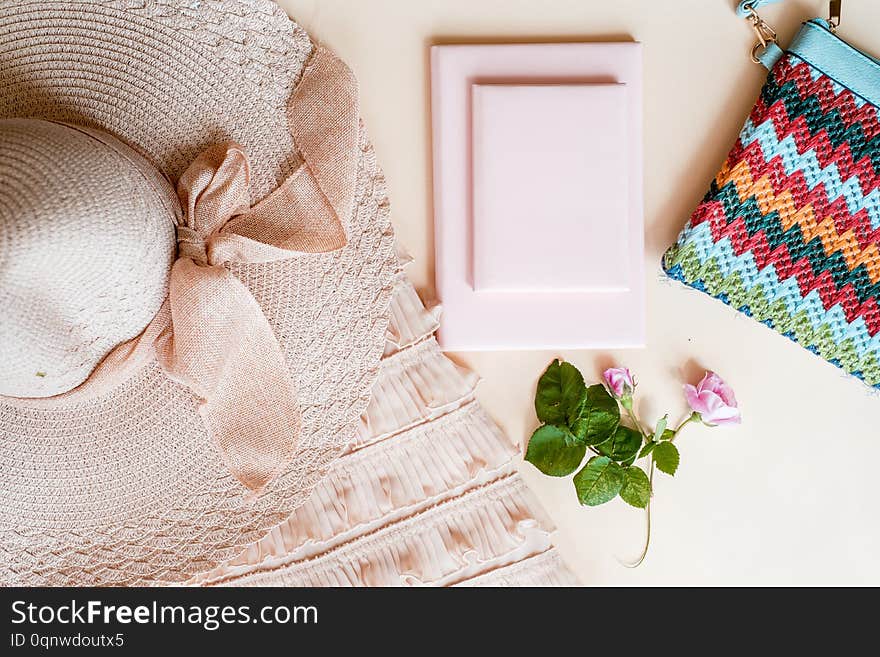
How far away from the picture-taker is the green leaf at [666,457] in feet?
3.15

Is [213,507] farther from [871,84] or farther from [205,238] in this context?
[871,84]

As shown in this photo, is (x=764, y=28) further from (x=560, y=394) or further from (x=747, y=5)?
(x=560, y=394)

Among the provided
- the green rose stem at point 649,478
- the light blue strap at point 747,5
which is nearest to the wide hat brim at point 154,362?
the green rose stem at point 649,478

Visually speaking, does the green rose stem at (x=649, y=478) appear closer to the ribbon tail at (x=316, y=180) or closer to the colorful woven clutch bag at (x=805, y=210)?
the colorful woven clutch bag at (x=805, y=210)

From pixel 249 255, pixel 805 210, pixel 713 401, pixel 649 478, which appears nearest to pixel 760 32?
pixel 805 210

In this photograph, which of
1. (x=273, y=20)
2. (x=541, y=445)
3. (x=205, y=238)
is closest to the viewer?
(x=205, y=238)

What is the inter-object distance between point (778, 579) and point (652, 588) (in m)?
0.18

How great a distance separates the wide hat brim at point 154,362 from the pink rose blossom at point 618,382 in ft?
1.00

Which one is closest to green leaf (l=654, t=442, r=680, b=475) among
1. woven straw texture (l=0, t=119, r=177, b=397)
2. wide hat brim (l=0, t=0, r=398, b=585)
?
wide hat brim (l=0, t=0, r=398, b=585)

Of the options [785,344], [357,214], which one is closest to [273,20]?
[357,214]

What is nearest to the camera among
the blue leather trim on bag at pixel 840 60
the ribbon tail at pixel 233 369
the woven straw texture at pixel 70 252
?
the woven straw texture at pixel 70 252

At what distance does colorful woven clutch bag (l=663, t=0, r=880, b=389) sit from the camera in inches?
35.5

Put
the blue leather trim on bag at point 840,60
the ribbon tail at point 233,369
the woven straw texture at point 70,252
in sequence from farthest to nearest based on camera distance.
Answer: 1. the blue leather trim on bag at point 840,60
2. the ribbon tail at point 233,369
3. the woven straw texture at point 70,252

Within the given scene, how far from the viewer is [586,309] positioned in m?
0.95
